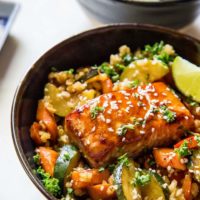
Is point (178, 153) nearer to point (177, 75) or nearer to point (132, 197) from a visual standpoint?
point (132, 197)

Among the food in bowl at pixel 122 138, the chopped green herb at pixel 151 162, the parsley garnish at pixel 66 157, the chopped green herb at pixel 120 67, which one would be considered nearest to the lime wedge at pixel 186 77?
the food in bowl at pixel 122 138

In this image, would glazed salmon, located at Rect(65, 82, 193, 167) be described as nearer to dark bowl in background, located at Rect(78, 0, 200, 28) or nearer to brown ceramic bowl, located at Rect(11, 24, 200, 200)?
brown ceramic bowl, located at Rect(11, 24, 200, 200)

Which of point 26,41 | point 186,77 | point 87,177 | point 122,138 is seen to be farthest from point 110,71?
point 26,41

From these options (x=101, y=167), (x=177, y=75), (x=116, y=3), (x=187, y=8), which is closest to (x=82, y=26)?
(x=116, y=3)

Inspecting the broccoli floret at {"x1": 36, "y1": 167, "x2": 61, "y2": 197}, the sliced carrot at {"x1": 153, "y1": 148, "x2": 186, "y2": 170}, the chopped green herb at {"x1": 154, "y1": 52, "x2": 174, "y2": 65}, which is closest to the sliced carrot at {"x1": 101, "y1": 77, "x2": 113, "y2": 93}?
the chopped green herb at {"x1": 154, "y1": 52, "x2": 174, "y2": 65}

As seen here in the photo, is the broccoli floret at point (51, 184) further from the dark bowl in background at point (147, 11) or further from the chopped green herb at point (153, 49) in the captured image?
the dark bowl in background at point (147, 11)

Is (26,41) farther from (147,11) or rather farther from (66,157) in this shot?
(66,157)
